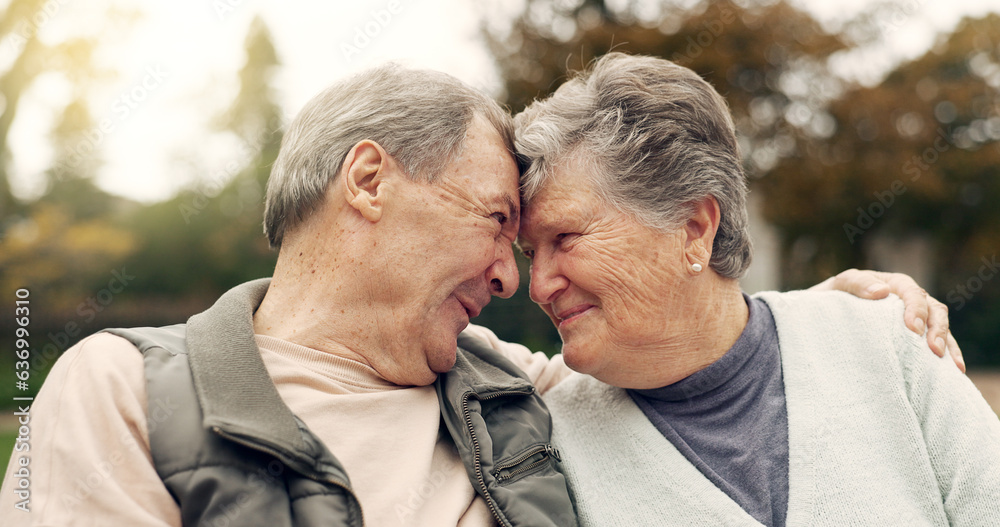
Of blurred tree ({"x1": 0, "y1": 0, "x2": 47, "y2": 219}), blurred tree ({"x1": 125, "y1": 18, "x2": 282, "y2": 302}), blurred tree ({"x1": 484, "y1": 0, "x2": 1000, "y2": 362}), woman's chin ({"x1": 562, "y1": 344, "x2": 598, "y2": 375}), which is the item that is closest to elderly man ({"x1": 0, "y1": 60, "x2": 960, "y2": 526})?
woman's chin ({"x1": 562, "y1": 344, "x2": 598, "y2": 375})

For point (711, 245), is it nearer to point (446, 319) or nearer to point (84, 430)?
point (446, 319)

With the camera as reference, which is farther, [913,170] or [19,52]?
[913,170]

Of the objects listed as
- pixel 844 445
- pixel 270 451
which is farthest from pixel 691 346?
pixel 270 451

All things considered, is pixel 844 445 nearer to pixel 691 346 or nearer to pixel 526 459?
pixel 691 346

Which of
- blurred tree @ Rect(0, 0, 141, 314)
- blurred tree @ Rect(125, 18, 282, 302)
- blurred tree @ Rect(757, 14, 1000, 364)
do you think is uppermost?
blurred tree @ Rect(0, 0, 141, 314)

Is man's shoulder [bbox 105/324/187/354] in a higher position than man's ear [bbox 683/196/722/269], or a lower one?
higher

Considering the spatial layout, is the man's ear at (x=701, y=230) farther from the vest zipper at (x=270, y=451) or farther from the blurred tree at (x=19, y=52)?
the blurred tree at (x=19, y=52)

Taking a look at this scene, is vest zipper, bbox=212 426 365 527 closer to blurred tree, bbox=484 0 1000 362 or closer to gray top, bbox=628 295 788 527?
gray top, bbox=628 295 788 527

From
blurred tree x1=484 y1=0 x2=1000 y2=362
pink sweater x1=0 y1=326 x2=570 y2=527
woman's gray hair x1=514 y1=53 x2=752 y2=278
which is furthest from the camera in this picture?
blurred tree x1=484 y1=0 x2=1000 y2=362

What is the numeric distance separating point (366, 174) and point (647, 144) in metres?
0.90

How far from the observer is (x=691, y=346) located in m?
2.35

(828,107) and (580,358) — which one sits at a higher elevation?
(580,358)

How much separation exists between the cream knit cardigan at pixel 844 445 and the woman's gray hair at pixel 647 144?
0.43 metres

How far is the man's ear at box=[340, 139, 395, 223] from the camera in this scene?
7.11ft
